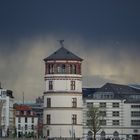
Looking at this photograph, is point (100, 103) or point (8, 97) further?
point (8, 97)

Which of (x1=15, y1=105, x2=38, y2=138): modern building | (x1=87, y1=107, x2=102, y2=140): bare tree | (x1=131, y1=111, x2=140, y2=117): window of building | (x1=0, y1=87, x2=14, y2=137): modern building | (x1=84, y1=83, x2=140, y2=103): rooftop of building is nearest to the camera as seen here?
(x1=87, y1=107, x2=102, y2=140): bare tree

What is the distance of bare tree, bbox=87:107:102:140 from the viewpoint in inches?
4734

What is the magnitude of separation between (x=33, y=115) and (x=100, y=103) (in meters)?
37.2

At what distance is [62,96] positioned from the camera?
116m

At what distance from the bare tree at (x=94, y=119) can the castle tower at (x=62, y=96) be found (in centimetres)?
356

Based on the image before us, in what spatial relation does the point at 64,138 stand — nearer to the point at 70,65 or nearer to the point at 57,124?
the point at 57,124

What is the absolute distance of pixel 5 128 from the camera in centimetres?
13288

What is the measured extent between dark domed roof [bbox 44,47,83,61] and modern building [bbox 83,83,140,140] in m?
Answer: 11.9

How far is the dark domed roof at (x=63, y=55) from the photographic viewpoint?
11633 cm

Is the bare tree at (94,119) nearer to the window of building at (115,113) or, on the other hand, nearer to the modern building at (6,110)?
the window of building at (115,113)

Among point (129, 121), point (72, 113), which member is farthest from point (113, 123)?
point (72, 113)

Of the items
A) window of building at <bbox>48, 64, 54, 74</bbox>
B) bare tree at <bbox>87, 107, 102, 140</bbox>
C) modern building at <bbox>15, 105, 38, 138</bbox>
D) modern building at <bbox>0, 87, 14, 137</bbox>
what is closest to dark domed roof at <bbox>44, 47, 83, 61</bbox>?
window of building at <bbox>48, 64, 54, 74</bbox>

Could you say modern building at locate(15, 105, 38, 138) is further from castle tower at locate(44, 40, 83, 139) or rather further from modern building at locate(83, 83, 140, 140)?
castle tower at locate(44, 40, 83, 139)

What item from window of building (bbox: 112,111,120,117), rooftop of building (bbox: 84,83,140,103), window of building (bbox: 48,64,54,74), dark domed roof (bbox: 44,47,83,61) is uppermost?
dark domed roof (bbox: 44,47,83,61)
